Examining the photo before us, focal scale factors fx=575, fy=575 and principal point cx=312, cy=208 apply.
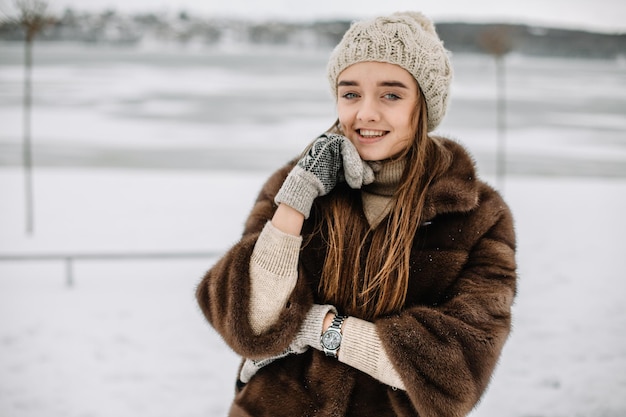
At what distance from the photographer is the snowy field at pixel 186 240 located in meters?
3.63

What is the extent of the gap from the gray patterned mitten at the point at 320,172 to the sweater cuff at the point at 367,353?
0.31m

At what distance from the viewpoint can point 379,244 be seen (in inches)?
60.1

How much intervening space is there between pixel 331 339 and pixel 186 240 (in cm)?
560

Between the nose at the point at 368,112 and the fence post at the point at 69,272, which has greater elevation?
the nose at the point at 368,112

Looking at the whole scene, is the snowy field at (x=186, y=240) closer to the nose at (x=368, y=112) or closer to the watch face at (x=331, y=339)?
the watch face at (x=331, y=339)

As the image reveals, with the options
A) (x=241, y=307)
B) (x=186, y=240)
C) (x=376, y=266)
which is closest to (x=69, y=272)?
(x=186, y=240)

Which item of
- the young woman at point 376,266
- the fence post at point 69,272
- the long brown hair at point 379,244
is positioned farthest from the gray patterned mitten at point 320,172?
the fence post at point 69,272

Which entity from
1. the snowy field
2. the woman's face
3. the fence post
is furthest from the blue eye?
the fence post

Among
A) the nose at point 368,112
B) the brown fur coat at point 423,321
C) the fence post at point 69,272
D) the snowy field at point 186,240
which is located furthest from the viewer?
the fence post at point 69,272

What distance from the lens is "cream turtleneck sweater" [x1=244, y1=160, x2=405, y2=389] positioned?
1374 mm

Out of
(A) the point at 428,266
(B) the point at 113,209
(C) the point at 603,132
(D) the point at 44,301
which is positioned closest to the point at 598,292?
(A) the point at 428,266

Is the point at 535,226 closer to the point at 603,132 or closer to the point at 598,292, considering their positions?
the point at 598,292

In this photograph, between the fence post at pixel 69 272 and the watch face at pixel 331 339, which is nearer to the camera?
the watch face at pixel 331 339

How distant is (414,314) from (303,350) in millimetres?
295
